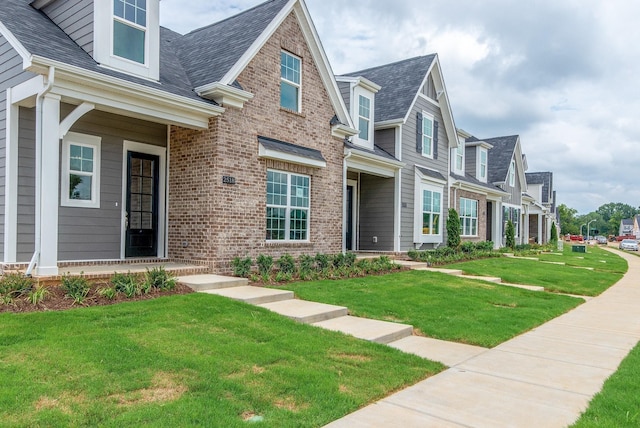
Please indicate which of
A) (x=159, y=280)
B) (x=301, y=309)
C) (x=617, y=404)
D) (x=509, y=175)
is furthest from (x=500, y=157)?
(x=617, y=404)

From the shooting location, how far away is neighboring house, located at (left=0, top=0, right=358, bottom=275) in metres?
8.38

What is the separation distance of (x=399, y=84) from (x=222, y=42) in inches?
360

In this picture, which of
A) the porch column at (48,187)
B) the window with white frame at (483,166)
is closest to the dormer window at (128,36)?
the porch column at (48,187)

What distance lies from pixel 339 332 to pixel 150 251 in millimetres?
6241

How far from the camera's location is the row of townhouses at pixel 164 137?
844 centimetres

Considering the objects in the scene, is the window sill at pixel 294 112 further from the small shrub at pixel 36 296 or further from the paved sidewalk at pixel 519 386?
the paved sidewalk at pixel 519 386

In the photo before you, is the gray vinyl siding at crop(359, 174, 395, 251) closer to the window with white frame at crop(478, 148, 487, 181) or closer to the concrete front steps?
the concrete front steps

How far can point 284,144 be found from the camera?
1195 centimetres

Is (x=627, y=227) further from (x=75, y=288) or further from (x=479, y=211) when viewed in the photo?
(x=75, y=288)

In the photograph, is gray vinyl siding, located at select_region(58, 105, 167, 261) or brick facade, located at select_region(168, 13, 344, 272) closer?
gray vinyl siding, located at select_region(58, 105, 167, 261)

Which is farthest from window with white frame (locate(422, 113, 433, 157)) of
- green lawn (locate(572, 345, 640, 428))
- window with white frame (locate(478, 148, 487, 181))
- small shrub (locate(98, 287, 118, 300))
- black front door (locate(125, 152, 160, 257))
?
green lawn (locate(572, 345, 640, 428))

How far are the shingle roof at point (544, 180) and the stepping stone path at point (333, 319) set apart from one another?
141 feet

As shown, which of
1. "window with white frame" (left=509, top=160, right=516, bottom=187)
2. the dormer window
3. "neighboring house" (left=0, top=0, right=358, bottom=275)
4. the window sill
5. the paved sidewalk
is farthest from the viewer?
"window with white frame" (left=509, top=160, right=516, bottom=187)

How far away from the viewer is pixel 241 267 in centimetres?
1025
